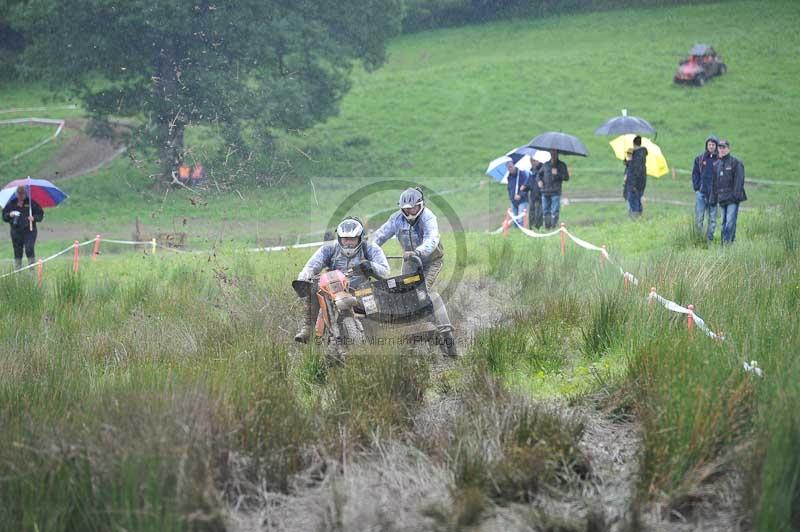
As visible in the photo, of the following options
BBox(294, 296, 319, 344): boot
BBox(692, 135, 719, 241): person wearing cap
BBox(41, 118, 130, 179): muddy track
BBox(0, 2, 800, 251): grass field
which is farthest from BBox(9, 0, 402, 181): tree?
BBox(294, 296, 319, 344): boot

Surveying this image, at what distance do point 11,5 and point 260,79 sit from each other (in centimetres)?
1013

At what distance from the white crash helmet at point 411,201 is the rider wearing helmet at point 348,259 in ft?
2.14

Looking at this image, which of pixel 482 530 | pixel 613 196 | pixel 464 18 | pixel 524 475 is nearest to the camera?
pixel 482 530

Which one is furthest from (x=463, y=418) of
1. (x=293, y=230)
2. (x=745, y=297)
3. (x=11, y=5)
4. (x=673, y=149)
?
(x=11, y=5)

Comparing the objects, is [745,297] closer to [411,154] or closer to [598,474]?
[598,474]

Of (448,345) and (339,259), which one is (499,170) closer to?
(339,259)

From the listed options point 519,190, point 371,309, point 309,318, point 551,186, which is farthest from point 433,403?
point 519,190

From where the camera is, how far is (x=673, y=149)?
3759 centimetres

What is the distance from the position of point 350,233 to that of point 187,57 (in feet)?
86.1

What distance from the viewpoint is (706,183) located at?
16.3 meters

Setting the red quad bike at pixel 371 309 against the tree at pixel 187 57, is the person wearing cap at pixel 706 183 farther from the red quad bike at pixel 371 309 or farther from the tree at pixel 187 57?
the tree at pixel 187 57

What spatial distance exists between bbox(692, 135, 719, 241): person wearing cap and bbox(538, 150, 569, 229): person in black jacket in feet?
12.8

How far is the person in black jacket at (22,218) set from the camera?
1812cm

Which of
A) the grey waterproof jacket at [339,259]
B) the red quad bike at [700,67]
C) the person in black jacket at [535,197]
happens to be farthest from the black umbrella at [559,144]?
the red quad bike at [700,67]
